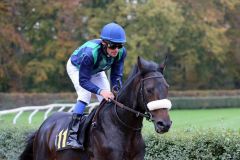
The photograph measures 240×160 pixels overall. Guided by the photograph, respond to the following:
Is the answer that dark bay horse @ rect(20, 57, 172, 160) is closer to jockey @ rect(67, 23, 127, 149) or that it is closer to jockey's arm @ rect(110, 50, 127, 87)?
jockey @ rect(67, 23, 127, 149)

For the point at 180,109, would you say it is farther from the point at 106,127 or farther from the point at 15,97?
the point at 106,127

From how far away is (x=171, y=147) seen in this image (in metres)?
7.49

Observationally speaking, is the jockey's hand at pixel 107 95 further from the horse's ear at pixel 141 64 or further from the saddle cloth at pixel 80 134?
the horse's ear at pixel 141 64

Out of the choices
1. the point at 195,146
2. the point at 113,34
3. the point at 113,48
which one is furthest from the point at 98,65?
the point at 195,146

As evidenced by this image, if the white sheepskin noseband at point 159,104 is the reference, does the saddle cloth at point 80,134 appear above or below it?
below

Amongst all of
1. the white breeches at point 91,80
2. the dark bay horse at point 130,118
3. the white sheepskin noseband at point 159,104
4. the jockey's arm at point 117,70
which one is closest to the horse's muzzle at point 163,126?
the dark bay horse at point 130,118

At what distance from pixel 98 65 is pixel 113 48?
340mm

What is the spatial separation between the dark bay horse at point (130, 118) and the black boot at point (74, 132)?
105 millimetres

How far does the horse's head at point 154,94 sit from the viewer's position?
14.7ft

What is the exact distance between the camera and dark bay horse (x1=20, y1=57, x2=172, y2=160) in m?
4.57

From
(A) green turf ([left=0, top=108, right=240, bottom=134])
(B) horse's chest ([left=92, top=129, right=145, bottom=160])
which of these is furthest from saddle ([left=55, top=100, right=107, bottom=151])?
(A) green turf ([left=0, top=108, right=240, bottom=134])

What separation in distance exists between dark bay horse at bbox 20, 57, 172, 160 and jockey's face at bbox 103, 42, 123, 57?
400 millimetres

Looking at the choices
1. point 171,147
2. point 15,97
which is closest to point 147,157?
point 171,147

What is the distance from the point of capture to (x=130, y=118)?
199 inches
